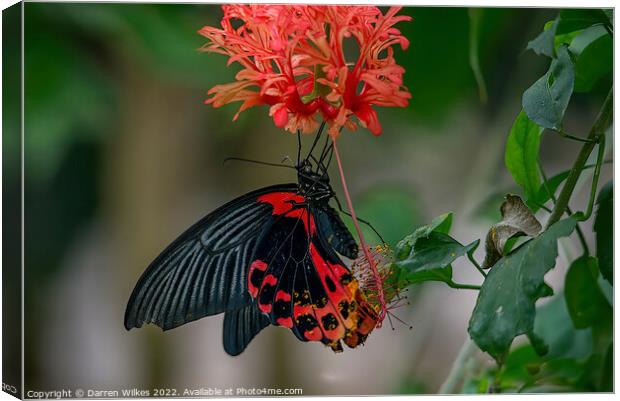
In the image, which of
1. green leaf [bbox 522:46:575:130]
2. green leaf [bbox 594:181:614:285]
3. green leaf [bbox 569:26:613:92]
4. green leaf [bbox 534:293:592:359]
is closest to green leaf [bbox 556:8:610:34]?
green leaf [bbox 522:46:575:130]

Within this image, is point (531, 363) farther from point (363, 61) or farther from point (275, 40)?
point (275, 40)

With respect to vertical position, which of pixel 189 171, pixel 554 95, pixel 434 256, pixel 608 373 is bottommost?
pixel 608 373

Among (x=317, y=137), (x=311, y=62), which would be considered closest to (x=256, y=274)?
(x=317, y=137)

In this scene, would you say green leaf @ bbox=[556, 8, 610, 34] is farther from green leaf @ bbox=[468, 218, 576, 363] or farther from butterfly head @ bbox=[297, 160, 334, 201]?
butterfly head @ bbox=[297, 160, 334, 201]

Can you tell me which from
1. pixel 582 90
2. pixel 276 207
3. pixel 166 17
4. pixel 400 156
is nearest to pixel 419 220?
pixel 400 156

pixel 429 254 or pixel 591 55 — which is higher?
pixel 591 55

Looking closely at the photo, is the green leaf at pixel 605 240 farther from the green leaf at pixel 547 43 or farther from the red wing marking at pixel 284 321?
the red wing marking at pixel 284 321

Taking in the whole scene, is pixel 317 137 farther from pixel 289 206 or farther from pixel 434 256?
pixel 434 256
